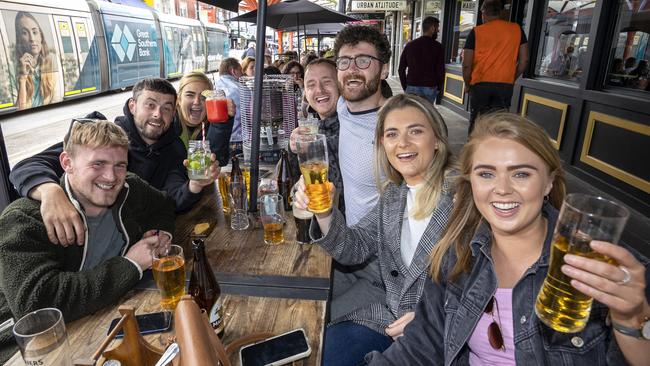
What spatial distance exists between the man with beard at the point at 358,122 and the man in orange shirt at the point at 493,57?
10.2 feet

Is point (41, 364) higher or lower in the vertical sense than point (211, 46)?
lower

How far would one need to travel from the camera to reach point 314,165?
1398mm

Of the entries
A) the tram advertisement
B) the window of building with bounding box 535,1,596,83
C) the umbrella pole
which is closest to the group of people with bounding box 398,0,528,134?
the window of building with bounding box 535,1,596,83

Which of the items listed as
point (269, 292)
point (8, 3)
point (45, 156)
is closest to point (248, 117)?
point (45, 156)

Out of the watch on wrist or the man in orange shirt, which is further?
the man in orange shirt

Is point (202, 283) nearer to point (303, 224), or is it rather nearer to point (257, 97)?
point (303, 224)

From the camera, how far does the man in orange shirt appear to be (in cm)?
482

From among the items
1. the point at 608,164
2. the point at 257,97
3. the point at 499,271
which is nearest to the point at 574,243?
the point at 499,271

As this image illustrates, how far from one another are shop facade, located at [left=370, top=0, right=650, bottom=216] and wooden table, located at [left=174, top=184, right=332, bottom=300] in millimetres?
3438

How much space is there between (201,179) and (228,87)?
9.41 feet

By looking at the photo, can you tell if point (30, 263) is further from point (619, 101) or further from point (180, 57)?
point (180, 57)

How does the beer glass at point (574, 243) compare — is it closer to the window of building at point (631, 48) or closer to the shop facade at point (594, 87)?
the shop facade at point (594, 87)

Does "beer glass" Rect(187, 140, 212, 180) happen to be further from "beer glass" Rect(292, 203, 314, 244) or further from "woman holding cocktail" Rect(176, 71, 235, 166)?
"woman holding cocktail" Rect(176, 71, 235, 166)

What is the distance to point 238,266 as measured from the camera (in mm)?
1463
